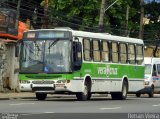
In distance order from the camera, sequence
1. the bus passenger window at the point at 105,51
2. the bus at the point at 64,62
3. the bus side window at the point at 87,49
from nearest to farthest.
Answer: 1. the bus at the point at 64,62
2. the bus side window at the point at 87,49
3. the bus passenger window at the point at 105,51

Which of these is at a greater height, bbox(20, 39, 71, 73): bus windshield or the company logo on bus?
bbox(20, 39, 71, 73): bus windshield

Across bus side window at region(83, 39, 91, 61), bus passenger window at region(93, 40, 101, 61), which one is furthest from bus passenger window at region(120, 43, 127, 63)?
bus side window at region(83, 39, 91, 61)

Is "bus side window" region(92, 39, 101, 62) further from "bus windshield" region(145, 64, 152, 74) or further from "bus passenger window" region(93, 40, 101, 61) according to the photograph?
"bus windshield" region(145, 64, 152, 74)

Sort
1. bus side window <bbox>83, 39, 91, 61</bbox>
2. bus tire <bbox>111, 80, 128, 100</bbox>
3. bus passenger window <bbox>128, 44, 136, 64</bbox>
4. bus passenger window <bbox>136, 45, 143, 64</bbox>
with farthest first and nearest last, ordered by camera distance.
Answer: bus passenger window <bbox>136, 45, 143, 64</bbox>, bus passenger window <bbox>128, 44, 136, 64</bbox>, bus tire <bbox>111, 80, 128, 100</bbox>, bus side window <bbox>83, 39, 91, 61</bbox>

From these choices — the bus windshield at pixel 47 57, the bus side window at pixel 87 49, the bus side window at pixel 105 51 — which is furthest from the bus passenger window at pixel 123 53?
the bus windshield at pixel 47 57

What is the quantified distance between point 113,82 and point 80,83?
12.3ft

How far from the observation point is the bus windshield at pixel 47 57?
1155 inches

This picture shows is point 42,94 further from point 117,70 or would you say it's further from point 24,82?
point 117,70

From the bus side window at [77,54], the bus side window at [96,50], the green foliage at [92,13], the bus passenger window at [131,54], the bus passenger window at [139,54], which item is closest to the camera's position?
the bus side window at [77,54]

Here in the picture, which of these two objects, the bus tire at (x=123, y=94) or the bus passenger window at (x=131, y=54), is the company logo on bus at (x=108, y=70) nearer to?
the bus tire at (x=123, y=94)

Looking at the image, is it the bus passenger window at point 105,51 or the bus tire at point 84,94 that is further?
the bus passenger window at point 105,51

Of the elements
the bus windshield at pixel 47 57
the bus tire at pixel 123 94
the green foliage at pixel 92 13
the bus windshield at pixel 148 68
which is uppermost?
the green foliage at pixel 92 13

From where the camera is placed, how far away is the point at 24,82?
97.2ft

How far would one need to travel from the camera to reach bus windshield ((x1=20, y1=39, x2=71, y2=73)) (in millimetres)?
29328
